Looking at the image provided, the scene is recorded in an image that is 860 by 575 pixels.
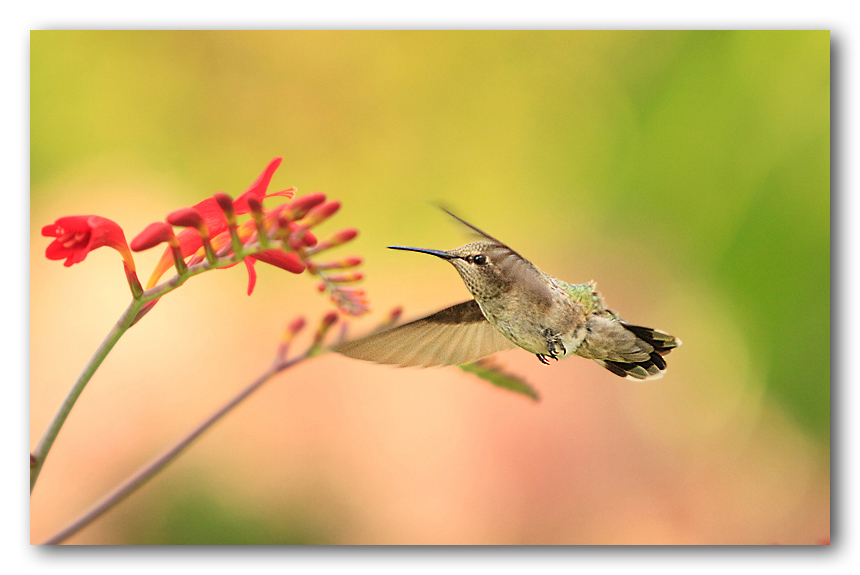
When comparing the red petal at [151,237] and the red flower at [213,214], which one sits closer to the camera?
the red petal at [151,237]

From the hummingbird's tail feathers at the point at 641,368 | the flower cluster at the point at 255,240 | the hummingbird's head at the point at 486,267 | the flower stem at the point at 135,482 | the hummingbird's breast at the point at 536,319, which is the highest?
the flower cluster at the point at 255,240

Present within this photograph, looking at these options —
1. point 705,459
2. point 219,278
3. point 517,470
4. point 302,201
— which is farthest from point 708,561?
point 219,278

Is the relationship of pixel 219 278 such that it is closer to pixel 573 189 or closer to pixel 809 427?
pixel 573 189

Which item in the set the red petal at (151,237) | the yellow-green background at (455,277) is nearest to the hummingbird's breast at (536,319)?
the red petal at (151,237)

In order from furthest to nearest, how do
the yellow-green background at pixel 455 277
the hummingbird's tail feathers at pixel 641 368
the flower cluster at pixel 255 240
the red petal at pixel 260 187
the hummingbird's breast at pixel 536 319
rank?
the yellow-green background at pixel 455 277, the hummingbird's tail feathers at pixel 641 368, the hummingbird's breast at pixel 536 319, the red petal at pixel 260 187, the flower cluster at pixel 255 240

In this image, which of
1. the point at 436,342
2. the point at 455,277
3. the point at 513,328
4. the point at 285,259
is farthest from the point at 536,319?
the point at 455,277

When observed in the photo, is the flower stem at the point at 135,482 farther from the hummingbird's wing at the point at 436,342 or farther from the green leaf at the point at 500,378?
the green leaf at the point at 500,378

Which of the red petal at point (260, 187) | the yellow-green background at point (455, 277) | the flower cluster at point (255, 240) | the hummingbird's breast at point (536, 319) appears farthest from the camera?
the yellow-green background at point (455, 277)

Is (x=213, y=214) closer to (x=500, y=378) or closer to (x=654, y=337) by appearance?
(x=500, y=378)
